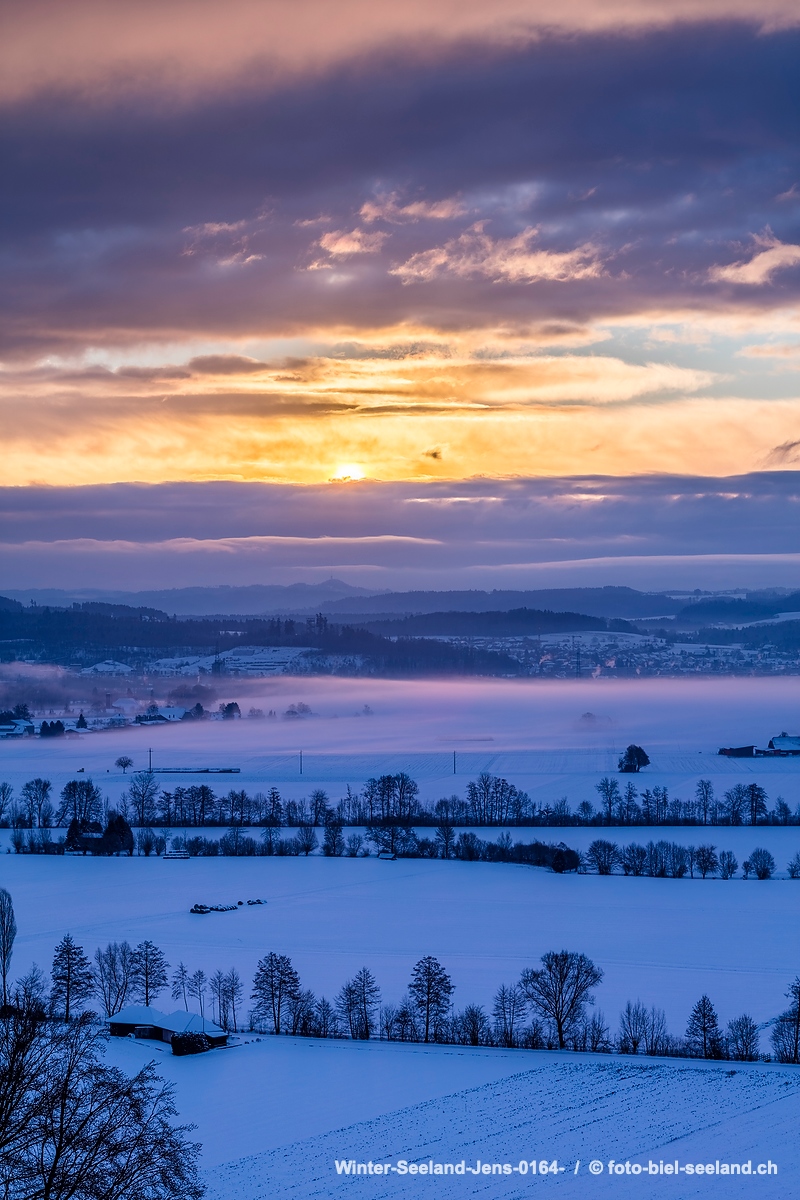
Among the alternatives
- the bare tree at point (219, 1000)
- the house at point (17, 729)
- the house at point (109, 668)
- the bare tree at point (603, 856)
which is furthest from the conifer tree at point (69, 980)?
the house at point (109, 668)

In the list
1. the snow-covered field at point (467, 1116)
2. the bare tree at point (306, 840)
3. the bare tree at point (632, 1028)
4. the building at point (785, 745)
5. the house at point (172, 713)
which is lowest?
the snow-covered field at point (467, 1116)

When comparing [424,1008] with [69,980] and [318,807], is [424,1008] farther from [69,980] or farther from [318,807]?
[318,807]

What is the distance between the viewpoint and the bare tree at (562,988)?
23906mm

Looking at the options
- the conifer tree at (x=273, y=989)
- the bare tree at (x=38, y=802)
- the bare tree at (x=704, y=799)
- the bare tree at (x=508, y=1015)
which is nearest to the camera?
the bare tree at (x=508, y=1015)

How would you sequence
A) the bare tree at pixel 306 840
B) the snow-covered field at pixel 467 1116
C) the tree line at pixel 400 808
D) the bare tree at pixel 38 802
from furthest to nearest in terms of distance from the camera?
the bare tree at pixel 38 802 < the tree line at pixel 400 808 < the bare tree at pixel 306 840 < the snow-covered field at pixel 467 1116

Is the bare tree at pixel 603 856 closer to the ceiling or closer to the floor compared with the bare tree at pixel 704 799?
closer to the floor

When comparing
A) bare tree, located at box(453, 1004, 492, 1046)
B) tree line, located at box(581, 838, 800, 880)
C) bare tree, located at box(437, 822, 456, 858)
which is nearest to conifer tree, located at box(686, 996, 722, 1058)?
bare tree, located at box(453, 1004, 492, 1046)

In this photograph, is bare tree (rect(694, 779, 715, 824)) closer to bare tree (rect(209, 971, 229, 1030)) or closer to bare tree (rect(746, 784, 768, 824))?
bare tree (rect(746, 784, 768, 824))

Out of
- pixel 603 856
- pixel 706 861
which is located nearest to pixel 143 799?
pixel 603 856

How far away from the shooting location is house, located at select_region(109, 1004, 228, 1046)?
23.1 metres

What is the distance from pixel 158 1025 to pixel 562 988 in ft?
29.8

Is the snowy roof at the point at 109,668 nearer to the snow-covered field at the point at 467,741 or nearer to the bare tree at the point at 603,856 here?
the snow-covered field at the point at 467,741

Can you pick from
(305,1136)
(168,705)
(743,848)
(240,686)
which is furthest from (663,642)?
(305,1136)

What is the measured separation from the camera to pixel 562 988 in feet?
79.5
